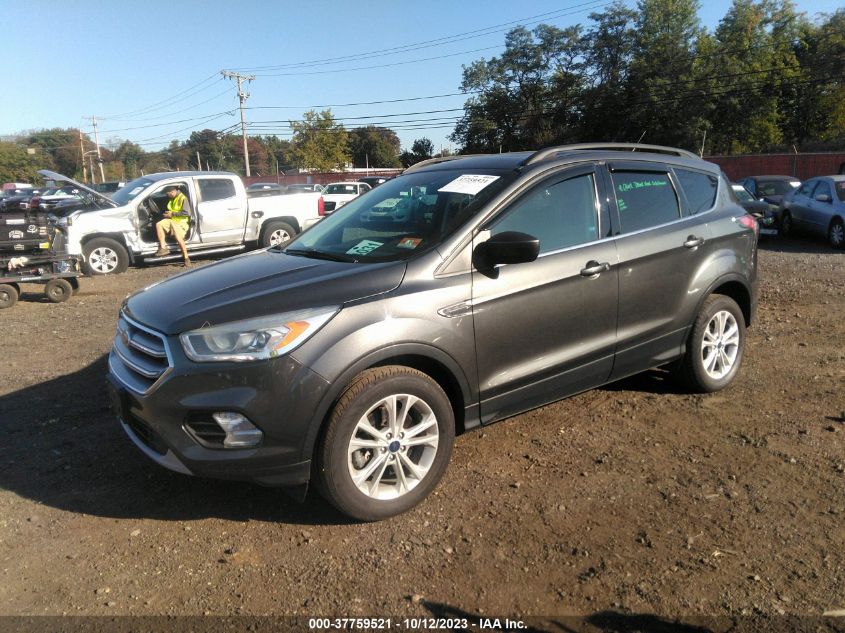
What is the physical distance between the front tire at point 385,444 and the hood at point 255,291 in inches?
17.6

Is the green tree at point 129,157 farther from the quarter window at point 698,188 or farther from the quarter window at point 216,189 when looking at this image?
the quarter window at point 698,188

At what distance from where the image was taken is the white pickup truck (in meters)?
11.7

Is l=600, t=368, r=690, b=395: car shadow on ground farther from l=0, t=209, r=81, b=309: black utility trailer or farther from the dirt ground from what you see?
l=0, t=209, r=81, b=309: black utility trailer

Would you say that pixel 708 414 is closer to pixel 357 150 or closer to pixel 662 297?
pixel 662 297

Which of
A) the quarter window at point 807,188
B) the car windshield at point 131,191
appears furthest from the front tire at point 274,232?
the quarter window at point 807,188

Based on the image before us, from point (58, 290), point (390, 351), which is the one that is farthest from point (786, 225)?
point (58, 290)

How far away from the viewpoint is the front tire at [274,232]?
13430 millimetres

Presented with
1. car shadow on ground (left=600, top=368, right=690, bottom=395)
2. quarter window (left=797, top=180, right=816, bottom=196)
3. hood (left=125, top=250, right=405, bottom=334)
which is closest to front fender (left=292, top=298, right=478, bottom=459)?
hood (left=125, top=250, right=405, bottom=334)

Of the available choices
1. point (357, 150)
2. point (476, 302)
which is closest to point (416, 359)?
point (476, 302)

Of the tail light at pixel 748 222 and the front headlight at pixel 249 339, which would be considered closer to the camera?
the front headlight at pixel 249 339

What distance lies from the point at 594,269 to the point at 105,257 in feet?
34.7

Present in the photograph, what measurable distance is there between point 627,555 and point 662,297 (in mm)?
1973

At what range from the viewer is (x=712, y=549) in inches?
115

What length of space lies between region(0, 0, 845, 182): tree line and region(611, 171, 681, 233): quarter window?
1901 inches
